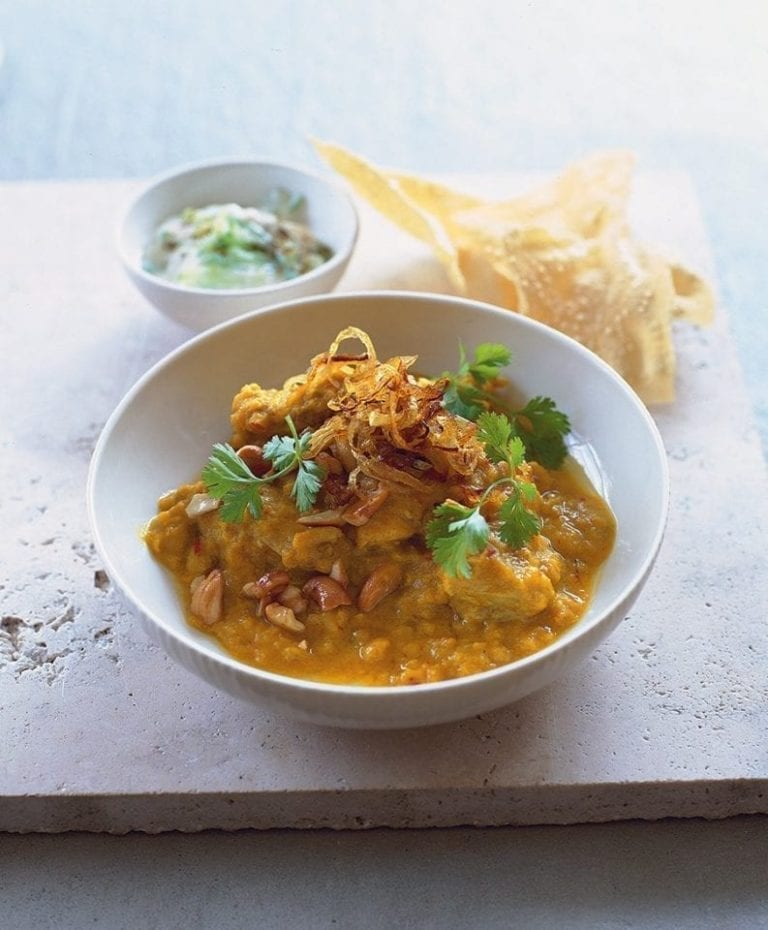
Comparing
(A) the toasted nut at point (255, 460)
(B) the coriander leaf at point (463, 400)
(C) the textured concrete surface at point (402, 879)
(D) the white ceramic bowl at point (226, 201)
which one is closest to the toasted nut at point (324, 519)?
(A) the toasted nut at point (255, 460)

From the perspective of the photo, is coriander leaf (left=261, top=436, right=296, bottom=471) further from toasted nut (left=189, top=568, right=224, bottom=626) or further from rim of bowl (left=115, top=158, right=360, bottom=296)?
rim of bowl (left=115, top=158, right=360, bottom=296)

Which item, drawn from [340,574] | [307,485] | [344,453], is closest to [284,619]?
[340,574]

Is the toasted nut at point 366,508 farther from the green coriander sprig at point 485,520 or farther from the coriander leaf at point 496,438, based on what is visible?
the coriander leaf at point 496,438

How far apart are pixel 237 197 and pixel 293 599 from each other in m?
2.02

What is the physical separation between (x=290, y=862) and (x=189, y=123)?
3.73 m

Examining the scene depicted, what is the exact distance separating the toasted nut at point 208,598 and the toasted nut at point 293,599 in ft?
0.44

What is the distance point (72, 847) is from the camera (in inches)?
99.6

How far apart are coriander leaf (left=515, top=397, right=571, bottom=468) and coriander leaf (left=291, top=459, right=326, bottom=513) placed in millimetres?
582

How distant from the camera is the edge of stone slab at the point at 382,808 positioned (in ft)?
8.13

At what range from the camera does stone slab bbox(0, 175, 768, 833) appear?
2488 millimetres

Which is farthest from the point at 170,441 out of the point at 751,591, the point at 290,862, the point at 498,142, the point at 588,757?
the point at 498,142

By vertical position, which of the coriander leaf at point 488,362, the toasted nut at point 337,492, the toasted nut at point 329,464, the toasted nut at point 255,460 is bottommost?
the toasted nut at point 255,460

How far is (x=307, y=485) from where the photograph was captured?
251 centimetres

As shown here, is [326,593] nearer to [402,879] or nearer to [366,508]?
[366,508]
